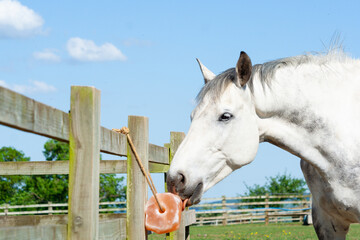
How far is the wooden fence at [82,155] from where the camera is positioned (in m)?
1.99

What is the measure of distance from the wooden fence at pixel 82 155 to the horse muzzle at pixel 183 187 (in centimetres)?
39

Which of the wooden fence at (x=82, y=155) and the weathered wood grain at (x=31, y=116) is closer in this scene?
the weathered wood grain at (x=31, y=116)

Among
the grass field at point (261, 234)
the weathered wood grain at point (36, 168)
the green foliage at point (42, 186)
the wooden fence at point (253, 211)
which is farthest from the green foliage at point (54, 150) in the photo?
the weathered wood grain at point (36, 168)

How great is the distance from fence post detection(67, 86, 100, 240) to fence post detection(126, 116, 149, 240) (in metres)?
0.98

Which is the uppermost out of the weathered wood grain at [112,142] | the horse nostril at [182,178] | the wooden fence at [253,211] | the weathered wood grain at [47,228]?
the weathered wood grain at [112,142]

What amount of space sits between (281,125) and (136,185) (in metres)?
1.21

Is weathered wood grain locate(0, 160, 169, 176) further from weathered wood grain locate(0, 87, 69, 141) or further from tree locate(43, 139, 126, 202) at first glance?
tree locate(43, 139, 126, 202)

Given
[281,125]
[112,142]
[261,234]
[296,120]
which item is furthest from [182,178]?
[261,234]

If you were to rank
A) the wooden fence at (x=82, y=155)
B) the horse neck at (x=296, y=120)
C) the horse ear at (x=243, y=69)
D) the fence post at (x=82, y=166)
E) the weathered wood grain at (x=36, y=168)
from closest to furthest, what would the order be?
the wooden fence at (x=82, y=155) → the fence post at (x=82, y=166) → the horse ear at (x=243, y=69) → the horse neck at (x=296, y=120) → the weathered wood grain at (x=36, y=168)

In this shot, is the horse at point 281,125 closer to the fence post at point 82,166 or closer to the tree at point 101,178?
the fence post at point 82,166

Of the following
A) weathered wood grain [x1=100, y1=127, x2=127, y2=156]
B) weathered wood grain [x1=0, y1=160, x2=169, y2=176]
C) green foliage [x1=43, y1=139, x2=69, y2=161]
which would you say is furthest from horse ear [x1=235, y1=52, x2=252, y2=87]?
green foliage [x1=43, y1=139, x2=69, y2=161]

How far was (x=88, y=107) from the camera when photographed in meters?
2.52

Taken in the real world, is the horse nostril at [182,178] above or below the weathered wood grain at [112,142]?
below

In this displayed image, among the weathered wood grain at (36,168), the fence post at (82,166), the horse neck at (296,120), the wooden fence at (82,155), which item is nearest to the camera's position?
the wooden fence at (82,155)
